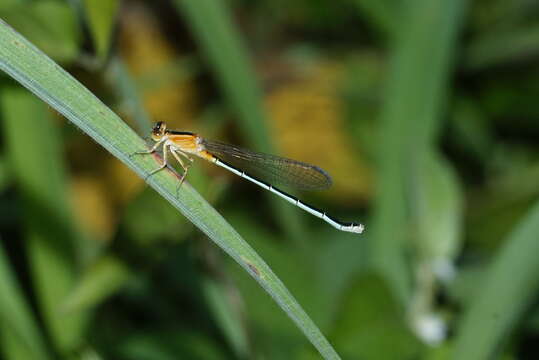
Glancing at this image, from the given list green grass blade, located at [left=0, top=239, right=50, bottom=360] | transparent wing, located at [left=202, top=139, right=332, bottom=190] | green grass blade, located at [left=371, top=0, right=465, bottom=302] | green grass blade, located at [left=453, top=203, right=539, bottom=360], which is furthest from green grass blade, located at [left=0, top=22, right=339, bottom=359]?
green grass blade, located at [left=371, top=0, right=465, bottom=302]

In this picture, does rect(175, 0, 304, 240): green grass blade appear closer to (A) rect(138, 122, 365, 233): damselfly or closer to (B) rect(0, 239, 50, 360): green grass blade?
(A) rect(138, 122, 365, 233): damselfly

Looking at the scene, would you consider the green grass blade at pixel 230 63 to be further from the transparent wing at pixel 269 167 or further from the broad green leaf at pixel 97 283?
the broad green leaf at pixel 97 283

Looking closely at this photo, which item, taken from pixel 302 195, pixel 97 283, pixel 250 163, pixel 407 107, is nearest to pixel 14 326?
pixel 97 283

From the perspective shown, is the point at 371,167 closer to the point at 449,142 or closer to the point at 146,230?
the point at 449,142

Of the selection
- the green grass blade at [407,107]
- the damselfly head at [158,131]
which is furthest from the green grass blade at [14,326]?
the green grass blade at [407,107]

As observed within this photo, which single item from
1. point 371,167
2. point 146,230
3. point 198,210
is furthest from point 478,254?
point 198,210
